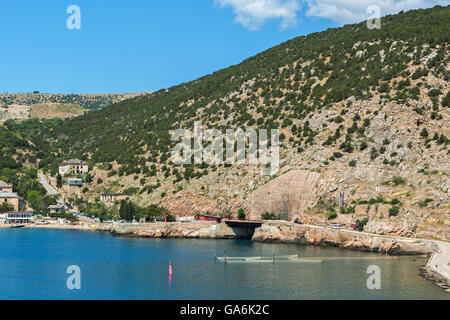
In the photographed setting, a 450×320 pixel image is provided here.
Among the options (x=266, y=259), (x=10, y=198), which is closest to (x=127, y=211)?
(x=10, y=198)

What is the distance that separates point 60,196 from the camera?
508 feet

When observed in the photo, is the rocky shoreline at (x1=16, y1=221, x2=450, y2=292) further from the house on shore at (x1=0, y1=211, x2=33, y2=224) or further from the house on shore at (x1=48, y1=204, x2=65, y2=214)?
the house on shore at (x1=48, y1=204, x2=65, y2=214)

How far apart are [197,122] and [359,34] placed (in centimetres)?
4564

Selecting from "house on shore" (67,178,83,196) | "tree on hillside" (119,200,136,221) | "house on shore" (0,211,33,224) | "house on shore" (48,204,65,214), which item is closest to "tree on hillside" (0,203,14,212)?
"house on shore" (0,211,33,224)

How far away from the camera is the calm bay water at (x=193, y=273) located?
64.1m

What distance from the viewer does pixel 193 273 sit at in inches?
2933

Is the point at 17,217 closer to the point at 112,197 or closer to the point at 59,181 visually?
the point at 59,181

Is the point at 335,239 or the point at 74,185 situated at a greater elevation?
the point at 74,185

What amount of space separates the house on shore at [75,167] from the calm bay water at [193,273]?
5825 centimetres

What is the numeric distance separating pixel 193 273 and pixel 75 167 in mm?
94407

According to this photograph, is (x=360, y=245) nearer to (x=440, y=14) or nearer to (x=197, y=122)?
(x=197, y=122)

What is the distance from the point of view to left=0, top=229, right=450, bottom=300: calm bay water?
64062 millimetres

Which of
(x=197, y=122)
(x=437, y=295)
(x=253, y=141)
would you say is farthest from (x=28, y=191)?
(x=437, y=295)

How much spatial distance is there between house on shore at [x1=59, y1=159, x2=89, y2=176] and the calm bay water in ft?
191
